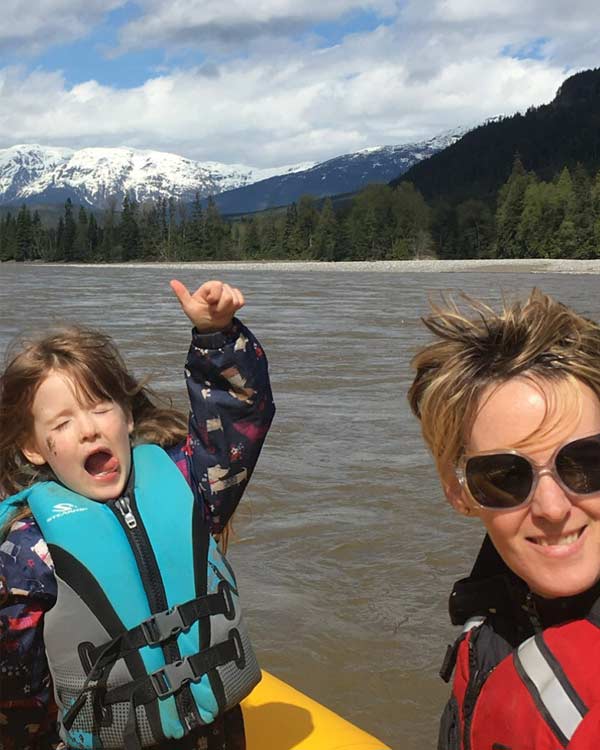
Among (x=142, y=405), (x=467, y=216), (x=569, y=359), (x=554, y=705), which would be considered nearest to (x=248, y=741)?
(x=142, y=405)

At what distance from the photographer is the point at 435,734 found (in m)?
3.57

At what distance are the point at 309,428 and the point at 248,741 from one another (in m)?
5.66

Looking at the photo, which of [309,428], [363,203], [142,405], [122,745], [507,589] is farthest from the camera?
[363,203]

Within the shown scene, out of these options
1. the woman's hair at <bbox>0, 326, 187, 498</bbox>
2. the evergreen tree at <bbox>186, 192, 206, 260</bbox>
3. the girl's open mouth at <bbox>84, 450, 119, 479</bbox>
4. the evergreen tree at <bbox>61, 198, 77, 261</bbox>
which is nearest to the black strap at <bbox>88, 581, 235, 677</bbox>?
the girl's open mouth at <bbox>84, 450, 119, 479</bbox>

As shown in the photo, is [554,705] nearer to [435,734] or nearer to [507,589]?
[507,589]

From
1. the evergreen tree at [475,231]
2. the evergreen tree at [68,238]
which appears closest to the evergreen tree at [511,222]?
the evergreen tree at [475,231]

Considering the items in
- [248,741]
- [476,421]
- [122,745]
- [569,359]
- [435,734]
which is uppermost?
[569,359]

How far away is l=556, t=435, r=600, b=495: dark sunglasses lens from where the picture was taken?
149 cm

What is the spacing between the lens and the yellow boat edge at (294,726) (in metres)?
2.62

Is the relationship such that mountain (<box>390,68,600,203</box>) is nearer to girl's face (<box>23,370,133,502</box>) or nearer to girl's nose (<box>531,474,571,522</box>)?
girl's face (<box>23,370,133,502</box>)

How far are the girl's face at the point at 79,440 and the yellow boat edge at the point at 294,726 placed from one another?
2.88ft

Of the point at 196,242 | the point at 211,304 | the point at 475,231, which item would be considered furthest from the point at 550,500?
the point at 196,242

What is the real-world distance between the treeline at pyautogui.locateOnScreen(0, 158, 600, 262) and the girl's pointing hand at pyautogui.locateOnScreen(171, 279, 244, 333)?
236 ft

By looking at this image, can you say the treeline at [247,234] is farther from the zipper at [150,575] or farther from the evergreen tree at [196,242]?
the zipper at [150,575]
